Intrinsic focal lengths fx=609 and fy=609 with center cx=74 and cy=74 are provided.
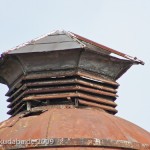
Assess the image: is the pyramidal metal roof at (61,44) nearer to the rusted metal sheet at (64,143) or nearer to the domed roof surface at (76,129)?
the domed roof surface at (76,129)

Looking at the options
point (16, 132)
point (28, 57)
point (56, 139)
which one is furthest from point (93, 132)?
point (28, 57)

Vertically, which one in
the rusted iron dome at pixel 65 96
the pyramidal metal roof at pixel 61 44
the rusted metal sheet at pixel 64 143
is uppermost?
the pyramidal metal roof at pixel 61 44

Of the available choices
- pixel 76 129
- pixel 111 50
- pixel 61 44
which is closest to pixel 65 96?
pixel 61 44

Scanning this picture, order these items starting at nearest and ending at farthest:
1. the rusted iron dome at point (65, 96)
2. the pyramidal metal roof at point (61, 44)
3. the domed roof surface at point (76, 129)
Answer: the domed roof surface at point (76, 129), the rusted iron dome at point (65, 96), the pyramidal metal roof at point (61, 44)

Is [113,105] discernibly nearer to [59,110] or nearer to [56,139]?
[59,110]

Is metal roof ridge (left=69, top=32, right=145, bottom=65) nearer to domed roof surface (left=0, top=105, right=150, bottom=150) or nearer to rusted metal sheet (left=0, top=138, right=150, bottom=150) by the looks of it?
domed roof surface (left=0, top=105, right=150, bottom=150)

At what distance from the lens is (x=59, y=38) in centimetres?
1700

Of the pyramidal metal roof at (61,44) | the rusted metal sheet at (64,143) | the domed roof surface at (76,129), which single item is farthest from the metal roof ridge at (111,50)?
the rusted metal sheet at (64,143)

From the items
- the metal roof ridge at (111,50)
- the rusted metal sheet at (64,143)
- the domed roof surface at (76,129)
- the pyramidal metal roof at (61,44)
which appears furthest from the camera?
the metal roof ridge at (111,50)

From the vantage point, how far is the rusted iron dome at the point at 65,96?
46.2ft

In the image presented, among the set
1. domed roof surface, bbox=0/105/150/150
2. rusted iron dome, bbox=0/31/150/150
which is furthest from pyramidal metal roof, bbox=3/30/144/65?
domed roof surface, bbox=0/105/150/150

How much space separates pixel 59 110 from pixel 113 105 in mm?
2176

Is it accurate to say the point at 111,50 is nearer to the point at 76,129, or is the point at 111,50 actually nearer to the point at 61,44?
the point at 61,44

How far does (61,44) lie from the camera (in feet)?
53.8
